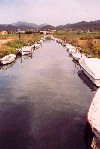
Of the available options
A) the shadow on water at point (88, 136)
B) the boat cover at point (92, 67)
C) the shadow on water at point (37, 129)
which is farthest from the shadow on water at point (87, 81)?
the shadow on water at point (88, 136)

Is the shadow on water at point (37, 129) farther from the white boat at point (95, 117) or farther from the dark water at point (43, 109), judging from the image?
the white boat at point (95, 117)

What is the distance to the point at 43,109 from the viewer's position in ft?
111

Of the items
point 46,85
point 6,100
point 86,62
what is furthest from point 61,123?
point 86,62

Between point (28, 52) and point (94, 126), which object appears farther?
point (28, 52)

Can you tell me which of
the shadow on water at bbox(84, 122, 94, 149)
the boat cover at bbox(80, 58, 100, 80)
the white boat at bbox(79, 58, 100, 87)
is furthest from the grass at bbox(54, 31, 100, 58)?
the shadow on water at bbox(84, 122, 94, 149)

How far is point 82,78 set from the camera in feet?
168

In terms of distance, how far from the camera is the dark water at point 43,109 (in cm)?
2527

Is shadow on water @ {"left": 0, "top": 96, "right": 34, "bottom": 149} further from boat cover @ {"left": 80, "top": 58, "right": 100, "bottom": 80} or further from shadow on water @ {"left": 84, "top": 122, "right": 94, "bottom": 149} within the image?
boat cover @ {"left": 80, "top": 58, "right": 100, "bottom": 80}

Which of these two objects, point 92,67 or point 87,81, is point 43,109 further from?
point 92,67

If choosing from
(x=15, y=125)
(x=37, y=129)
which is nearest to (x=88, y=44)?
(x=15, y=125)

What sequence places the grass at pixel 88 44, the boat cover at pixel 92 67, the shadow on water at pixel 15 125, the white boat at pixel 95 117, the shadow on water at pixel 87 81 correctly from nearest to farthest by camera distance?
1. the white boat at pixel 95 117
2. the shadow on water at pixel 15 125
3. the shadow on water at pixel 87 81
4. the boat cover at pixel 92 67
5. the grass at pixel 88 44

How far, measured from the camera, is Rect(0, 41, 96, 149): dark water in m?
25.3

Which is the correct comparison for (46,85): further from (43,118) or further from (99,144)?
(99,144)

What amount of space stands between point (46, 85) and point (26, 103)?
10491mm
